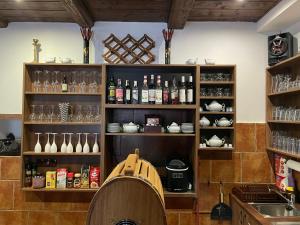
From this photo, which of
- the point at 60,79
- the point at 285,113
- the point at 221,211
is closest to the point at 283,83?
the point at 285,113

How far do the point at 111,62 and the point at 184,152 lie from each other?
1.22 m

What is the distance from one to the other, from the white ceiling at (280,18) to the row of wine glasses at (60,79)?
176cm

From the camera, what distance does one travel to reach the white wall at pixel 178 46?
3.00 meters

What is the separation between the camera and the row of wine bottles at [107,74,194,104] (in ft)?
8.89

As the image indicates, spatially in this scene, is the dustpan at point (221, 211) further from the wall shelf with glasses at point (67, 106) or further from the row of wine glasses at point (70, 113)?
the row of wine glasses at point (70, 113)

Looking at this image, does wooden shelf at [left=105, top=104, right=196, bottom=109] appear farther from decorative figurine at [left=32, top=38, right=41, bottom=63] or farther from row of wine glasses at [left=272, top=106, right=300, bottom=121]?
decorative figurine at [left=32, top=38, right=41, bottom=63]

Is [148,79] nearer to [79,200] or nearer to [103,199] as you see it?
[79,200]

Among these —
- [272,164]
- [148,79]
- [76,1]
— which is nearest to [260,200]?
[272,164]

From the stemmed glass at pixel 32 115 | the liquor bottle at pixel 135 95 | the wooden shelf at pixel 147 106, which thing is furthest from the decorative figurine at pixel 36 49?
the liquor bottle at pixel 135 95

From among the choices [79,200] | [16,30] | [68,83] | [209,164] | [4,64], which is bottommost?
[79,200]

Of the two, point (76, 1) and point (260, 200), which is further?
point (260, 200)

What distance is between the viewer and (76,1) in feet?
7.62

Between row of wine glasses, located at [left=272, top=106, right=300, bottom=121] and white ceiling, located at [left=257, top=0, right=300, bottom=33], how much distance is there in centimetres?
81

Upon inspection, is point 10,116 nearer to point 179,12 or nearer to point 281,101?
point 179,12
